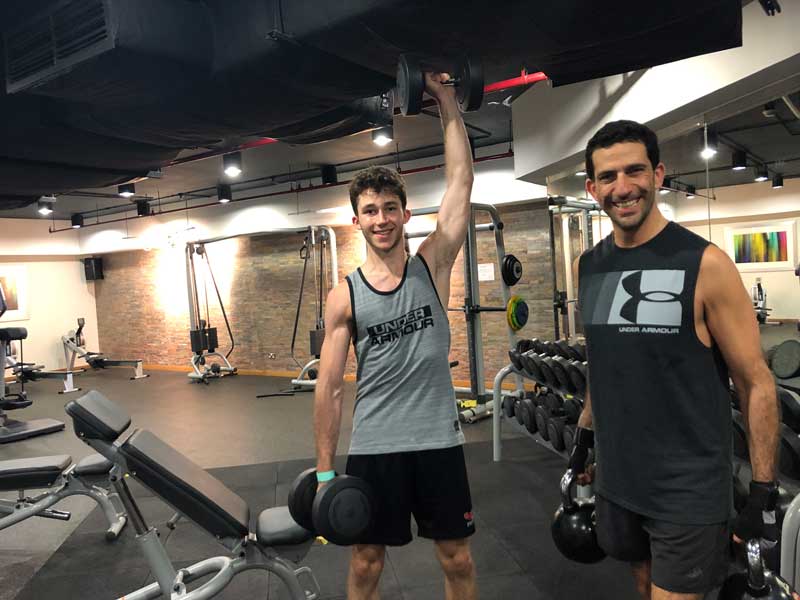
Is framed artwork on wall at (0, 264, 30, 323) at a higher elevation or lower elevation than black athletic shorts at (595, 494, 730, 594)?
higher

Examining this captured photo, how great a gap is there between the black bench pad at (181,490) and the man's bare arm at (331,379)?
50 centimetres

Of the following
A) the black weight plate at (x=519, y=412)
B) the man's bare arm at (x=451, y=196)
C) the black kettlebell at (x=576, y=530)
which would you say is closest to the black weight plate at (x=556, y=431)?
the black weight plate at (x=519, y=412)

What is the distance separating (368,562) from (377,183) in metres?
0.99

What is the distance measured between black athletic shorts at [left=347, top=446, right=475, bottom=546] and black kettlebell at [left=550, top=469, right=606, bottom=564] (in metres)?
0.27

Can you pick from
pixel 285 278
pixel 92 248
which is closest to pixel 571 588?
pixel 285 278

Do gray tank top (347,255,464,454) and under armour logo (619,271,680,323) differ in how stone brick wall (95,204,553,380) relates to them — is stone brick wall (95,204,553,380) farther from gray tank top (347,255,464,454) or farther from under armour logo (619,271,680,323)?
under armour logo (619,271,680,323)

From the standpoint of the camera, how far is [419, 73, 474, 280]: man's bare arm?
1528 millimetres

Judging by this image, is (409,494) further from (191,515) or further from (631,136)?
(631,136)

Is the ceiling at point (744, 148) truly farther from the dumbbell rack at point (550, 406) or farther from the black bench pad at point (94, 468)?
the black bench pad at point (94, 468)

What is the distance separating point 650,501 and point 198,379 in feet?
22.5

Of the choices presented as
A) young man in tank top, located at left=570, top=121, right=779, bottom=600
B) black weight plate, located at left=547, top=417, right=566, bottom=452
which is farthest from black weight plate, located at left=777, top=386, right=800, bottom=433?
black weight plate, located at left=547, top=417, right=566, bottom=452

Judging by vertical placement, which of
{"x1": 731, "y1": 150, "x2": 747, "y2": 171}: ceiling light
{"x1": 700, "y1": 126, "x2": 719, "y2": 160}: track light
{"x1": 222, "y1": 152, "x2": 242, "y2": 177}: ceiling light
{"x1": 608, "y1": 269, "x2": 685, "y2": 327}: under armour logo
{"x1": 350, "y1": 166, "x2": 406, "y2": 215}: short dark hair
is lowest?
{"x1": 608, "y1": 269, "x2": 685, "y2": 327}: under armour logo

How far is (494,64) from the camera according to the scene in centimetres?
163

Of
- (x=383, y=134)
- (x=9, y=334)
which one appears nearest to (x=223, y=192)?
(x=9, y=334)
